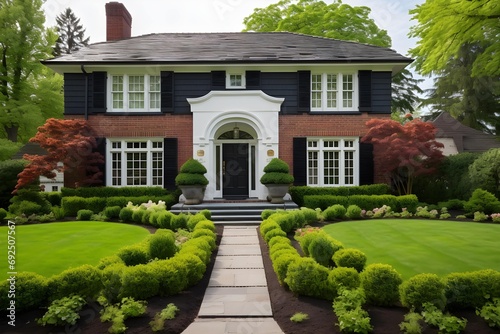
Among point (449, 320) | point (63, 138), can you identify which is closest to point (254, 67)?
point (63, 138)

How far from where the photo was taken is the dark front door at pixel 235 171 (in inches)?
661

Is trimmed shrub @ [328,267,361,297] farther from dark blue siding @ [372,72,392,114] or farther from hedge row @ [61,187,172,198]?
dark blue siding @ [372,72,392,114]

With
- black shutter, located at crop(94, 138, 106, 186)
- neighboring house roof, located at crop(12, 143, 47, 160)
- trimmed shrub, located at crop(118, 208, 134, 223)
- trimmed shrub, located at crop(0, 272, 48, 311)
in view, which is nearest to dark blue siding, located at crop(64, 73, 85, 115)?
black shutter, located at crop(94, 138, 106, 186)

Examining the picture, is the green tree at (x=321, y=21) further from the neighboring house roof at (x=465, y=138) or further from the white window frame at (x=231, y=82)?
the white window frame at (x=231, y=82)

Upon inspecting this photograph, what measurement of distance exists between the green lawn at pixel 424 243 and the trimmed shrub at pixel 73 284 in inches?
209

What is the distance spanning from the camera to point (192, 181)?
14477mm

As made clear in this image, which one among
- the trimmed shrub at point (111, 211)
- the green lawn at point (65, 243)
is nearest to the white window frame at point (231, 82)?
the trimmed shrub at point (111, 211)

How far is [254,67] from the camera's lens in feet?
54.1

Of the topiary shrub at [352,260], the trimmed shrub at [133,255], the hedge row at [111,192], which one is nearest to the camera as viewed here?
the topiary shrub at [352,260]

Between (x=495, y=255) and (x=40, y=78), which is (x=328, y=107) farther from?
(x=40, y=78)

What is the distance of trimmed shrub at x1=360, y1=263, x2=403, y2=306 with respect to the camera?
529 cm

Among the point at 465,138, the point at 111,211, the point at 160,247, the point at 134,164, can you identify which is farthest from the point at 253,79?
the point at 465,138

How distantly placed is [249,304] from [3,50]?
26.3m

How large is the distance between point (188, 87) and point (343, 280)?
522 inches
